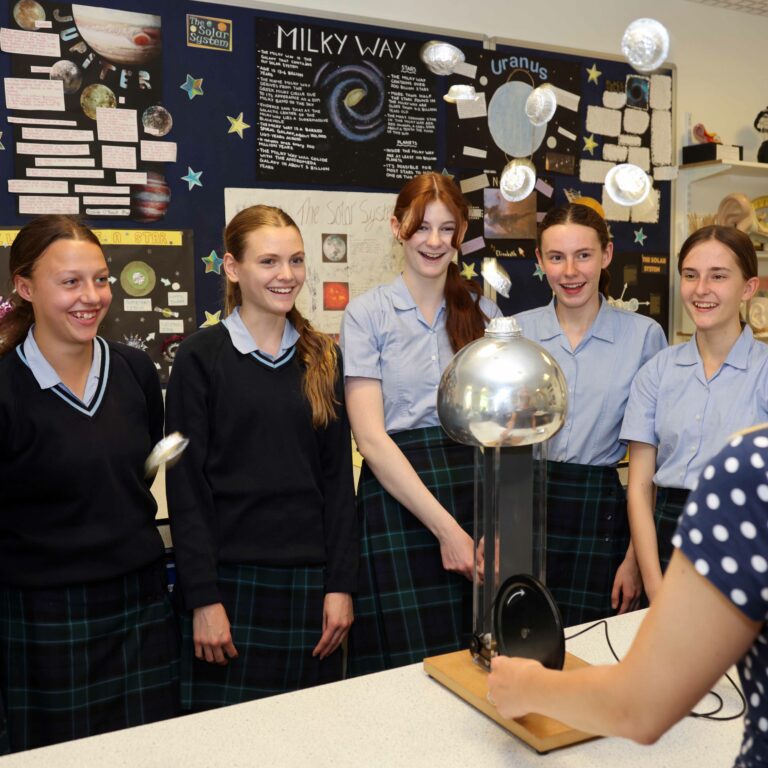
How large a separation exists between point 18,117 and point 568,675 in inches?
100

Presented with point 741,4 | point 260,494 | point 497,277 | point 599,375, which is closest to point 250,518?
point 260,494

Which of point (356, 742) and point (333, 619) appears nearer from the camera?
point (356, 742)

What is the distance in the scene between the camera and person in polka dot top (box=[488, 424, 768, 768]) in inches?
27.7

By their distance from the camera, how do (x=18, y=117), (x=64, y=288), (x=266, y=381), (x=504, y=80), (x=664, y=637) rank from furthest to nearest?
(x=504, y=80), (x=18, y=117), (x=266, y=381), (x=64, y=288), (x=664, y=637)

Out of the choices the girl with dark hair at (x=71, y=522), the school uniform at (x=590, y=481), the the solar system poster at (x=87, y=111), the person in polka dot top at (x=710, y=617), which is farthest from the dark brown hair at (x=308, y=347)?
the person in polka dot top at (x=710, y=617)

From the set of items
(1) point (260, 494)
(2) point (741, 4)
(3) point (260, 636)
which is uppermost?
(2) point (741, 4)

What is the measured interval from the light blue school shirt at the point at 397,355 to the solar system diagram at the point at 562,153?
147cm

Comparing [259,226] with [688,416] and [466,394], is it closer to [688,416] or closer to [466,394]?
[466,394]

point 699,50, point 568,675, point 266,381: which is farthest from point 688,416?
point 699,50

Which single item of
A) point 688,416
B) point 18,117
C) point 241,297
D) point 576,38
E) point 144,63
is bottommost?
point 688,416

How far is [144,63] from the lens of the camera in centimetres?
291

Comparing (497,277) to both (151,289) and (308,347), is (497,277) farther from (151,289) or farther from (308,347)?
(308,347)

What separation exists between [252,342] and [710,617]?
54.1 inches

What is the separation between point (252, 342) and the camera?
194cm
